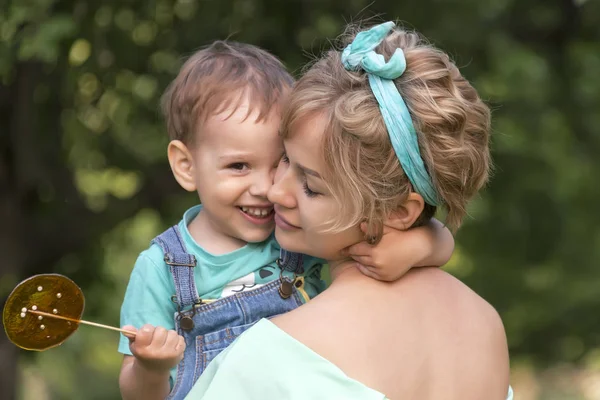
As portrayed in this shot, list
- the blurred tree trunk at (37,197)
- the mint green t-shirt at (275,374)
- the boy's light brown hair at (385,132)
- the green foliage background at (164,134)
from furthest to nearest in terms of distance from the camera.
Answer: the blurred tree trunk at (37,197)
the green foliage background at (164,134)
the boy's light brown hair at (385,132)
the mint green t-shirt at (275,374)

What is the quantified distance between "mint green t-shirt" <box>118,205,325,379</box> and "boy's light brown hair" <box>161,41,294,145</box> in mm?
340

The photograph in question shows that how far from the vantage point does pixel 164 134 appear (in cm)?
545

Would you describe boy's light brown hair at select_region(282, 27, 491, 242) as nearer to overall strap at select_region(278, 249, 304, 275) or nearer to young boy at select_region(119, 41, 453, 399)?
young boy at select_region(119, 41, 453, 399)

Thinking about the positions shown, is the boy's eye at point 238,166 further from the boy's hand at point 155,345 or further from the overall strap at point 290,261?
the boy's hand at point 155,345

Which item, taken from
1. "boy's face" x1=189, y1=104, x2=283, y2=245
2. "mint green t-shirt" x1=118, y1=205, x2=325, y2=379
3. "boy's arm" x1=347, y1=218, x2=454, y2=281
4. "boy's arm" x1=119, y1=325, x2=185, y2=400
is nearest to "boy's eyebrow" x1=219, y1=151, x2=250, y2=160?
"boy's face" x1=189, y1=104, x2=283, y2=245

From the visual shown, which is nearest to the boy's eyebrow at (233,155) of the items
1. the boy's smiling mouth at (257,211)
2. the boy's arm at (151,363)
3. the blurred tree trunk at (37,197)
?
the boy's smiling mouth at (257,211)

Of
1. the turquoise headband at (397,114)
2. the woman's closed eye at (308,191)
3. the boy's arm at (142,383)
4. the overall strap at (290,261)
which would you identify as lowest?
the boy's arm at (142,383)

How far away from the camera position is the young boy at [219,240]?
2.80 m

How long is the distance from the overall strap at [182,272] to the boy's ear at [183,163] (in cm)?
19

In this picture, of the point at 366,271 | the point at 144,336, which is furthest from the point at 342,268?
the point at 144,336

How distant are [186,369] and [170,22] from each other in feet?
8.50

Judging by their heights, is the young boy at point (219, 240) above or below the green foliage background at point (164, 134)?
above

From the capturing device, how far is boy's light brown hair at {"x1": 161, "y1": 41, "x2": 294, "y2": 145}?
2.82m

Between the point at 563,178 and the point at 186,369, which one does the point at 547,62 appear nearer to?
the point at 563,178
